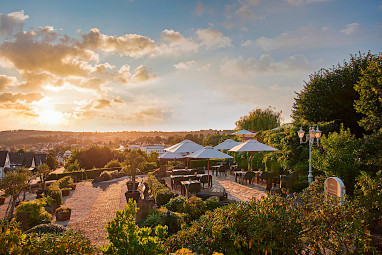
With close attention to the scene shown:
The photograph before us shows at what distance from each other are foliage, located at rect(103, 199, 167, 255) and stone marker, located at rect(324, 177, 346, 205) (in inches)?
250

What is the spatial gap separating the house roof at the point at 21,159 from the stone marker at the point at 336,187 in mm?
55576

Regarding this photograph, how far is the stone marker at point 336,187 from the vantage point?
7.29 meters

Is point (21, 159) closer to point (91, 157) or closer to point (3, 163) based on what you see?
point (3, 163)

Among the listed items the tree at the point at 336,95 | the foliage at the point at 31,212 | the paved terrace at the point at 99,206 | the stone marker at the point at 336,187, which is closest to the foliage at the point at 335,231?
the paved terrace at the point at 99,206

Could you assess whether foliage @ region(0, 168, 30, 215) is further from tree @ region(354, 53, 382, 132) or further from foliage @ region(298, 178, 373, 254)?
tree @ region(354, 53, 382, 132)

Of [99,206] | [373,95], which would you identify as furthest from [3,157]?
[373,95]

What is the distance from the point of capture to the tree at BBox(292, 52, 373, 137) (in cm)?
1655

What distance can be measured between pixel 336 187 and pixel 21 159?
58.0 metres

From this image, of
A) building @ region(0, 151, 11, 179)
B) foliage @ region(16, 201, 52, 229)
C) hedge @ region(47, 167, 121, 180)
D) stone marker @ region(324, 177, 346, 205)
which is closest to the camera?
stone marker @ region(324, 177, 346, 205)

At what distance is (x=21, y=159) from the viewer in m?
49.6

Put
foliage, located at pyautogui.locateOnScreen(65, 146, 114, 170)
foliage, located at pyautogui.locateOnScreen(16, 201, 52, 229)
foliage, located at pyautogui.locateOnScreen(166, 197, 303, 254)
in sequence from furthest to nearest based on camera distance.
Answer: foliage, located at pyautogui.locateOnScreen(65, 146, 114, 170)
foliage, located at pyautogui.locateOnScreen(16, 201, 52, 229)
foliage, located at pyautogui.locateOnScreen(166, 197, 303, 254)

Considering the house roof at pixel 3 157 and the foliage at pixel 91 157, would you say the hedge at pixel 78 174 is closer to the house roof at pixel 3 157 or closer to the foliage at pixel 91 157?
the foliage at pixel 91 157

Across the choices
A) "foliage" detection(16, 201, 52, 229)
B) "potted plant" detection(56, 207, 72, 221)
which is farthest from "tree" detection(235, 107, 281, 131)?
"foliage" detection(16, 201, 52, 229)

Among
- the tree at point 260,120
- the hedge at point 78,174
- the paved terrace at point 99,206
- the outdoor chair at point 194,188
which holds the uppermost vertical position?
the tree at point 260,120
